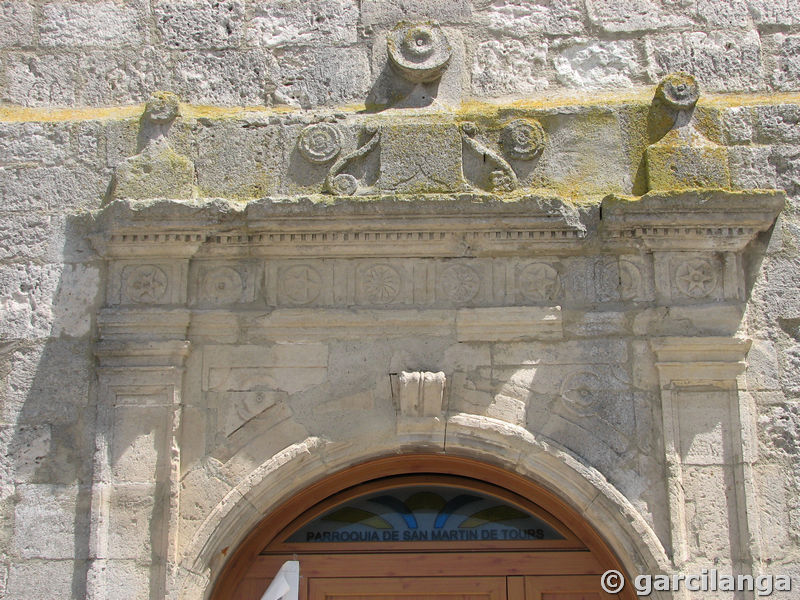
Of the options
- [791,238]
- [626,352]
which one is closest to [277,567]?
[626,352]

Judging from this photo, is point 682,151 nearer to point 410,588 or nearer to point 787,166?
point 787,166

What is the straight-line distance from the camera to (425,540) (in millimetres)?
4086

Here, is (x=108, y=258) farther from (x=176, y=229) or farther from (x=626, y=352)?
(x=626, y=352)

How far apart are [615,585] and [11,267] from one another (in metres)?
2.82

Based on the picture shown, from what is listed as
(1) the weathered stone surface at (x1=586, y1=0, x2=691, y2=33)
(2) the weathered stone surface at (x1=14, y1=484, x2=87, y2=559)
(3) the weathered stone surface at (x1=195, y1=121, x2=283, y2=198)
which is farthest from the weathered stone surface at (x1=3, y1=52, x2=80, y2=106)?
(1) the weathered stone surface at (x1=586, y1=0, x2=691, y2=33)

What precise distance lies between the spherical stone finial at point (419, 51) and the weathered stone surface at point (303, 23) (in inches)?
9.6

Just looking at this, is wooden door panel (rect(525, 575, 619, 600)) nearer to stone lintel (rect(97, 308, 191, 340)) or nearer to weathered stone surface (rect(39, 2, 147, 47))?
stone lintel (rect(97, 308, 191, 340))

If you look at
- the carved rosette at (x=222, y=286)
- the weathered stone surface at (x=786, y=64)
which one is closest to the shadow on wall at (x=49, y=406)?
the carved rosette at (x=222, y=286)

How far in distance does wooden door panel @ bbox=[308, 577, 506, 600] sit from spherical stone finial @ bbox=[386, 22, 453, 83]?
2.16m

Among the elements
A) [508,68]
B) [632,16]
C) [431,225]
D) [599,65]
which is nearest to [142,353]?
[431,225]

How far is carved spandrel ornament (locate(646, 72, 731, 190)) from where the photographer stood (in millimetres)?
4137

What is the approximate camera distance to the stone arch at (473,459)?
378 centimetres

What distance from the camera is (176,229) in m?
4.09

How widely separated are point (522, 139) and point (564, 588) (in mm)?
1868
